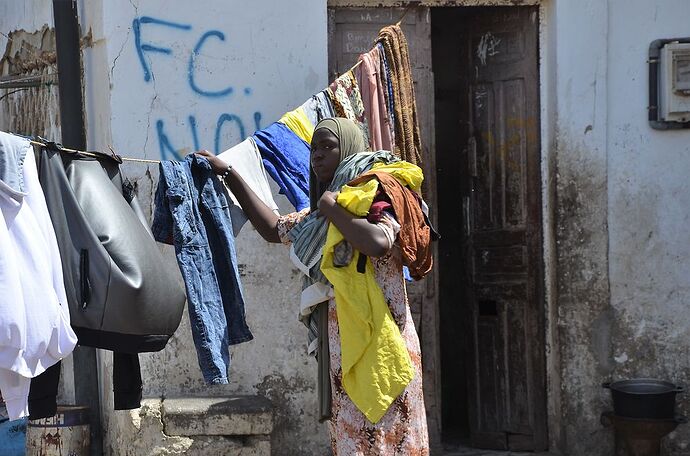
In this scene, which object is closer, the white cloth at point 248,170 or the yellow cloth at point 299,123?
the white cloth at point 248,170

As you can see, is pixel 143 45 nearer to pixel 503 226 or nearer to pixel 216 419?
pixel 216 419

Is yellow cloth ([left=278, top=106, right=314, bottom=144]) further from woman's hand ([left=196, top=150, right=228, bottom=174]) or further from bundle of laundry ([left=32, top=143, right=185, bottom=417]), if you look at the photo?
bundle of laundry ([left=32, top=143, right=185, bottom=417])

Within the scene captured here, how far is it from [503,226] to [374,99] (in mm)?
1561

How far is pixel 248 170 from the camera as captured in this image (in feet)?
16.1

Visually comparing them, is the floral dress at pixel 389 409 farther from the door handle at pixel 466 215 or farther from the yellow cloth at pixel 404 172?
the door handle at pixel 466 215

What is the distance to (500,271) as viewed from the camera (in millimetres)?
6930

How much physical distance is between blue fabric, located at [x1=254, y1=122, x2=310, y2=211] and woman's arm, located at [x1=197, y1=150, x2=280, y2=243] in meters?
0.25

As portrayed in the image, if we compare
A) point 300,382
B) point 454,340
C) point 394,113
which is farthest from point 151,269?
point 454,340

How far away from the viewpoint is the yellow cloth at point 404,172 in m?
4.58

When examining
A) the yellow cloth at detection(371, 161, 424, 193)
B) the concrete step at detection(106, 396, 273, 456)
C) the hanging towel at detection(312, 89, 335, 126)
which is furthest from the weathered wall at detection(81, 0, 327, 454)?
the yellow cloth at detection(371, 161, 424, 193)

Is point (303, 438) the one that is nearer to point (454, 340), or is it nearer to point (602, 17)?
point (454, 340)

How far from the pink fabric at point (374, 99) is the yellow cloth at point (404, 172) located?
108 centimetres

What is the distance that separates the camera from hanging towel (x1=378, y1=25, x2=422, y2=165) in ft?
19.1

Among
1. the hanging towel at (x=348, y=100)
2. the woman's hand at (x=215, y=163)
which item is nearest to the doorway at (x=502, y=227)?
the hanging towel at (x=348, y=100)
